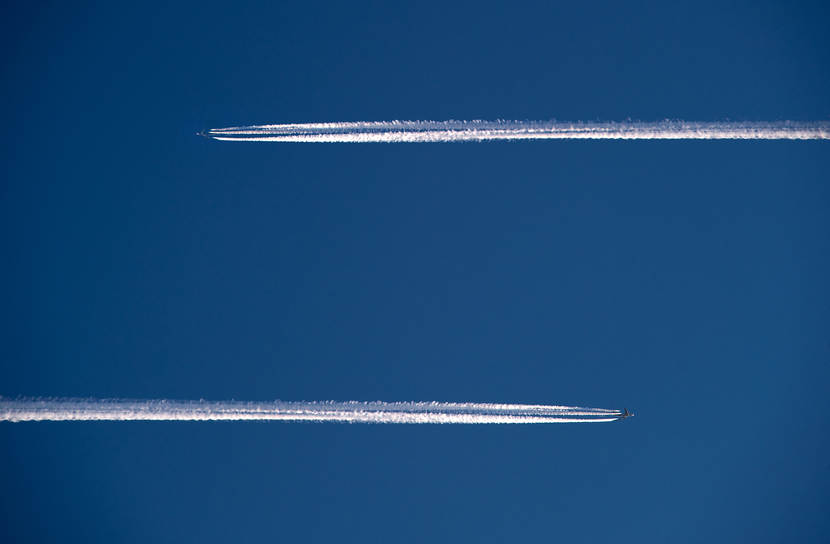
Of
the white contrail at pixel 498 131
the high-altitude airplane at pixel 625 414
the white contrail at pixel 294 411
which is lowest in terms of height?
the white contrail at pixel 294 411

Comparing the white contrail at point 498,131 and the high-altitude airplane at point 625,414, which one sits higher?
the white contrail at point 498,131

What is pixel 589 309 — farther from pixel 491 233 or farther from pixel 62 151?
pixel 62 151

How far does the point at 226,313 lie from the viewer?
307 centimetres

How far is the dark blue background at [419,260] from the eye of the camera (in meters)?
3.06

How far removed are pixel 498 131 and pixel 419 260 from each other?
88 cm

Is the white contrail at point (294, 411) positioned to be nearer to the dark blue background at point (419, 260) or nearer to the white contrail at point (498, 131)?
the dark blue background at point (419, 260)

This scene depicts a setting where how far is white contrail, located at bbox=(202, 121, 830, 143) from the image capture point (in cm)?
304

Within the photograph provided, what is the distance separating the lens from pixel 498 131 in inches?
121

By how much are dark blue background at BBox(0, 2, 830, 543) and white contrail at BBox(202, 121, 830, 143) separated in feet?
0.22

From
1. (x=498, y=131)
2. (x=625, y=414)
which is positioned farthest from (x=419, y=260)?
(x=625, y=414)

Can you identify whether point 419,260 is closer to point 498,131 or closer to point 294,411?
point 498,131

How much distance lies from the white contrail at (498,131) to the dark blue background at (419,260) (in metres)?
0.07

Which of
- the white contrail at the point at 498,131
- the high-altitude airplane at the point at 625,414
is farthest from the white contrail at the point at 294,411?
the white contrail at the point at 498,131

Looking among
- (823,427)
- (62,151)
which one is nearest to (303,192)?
(62,151)
